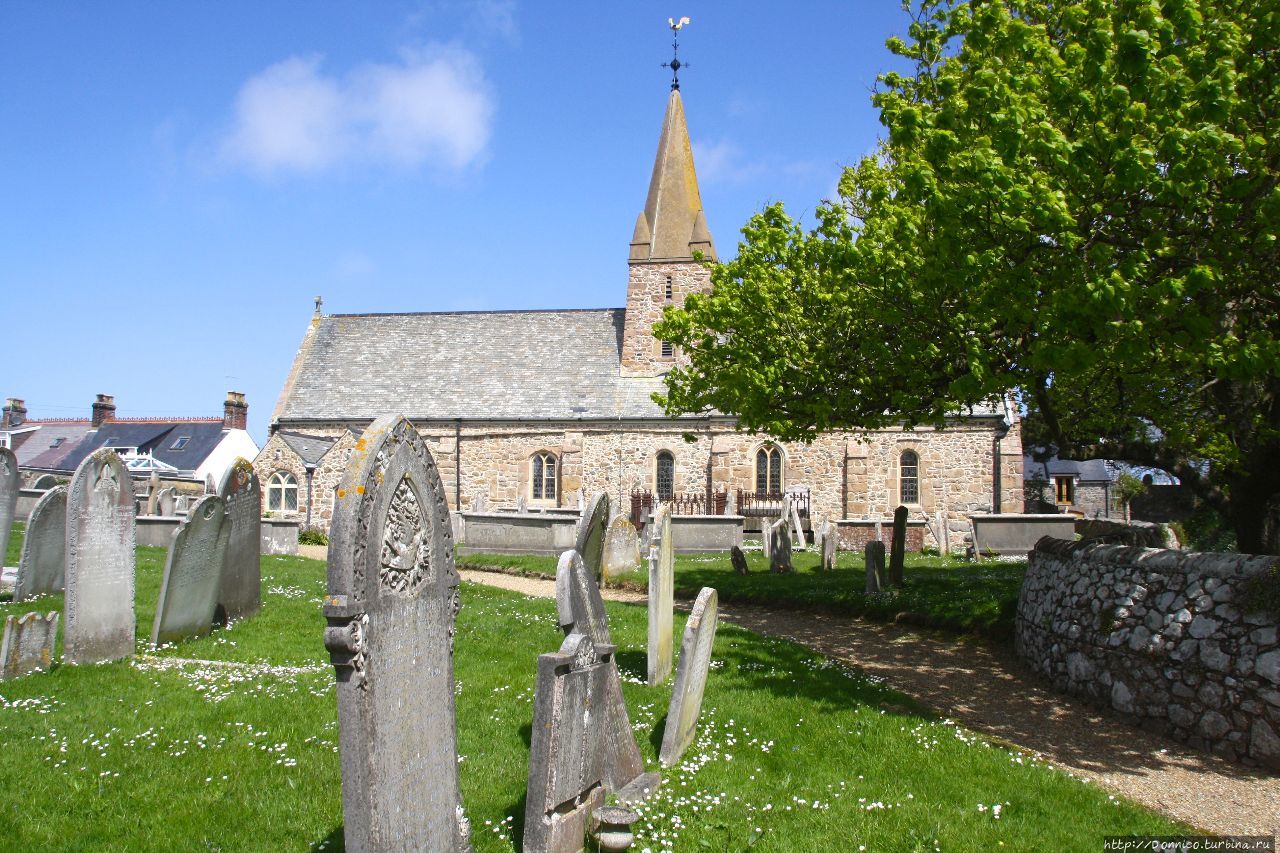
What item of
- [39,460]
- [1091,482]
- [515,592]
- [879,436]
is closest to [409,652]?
[515,592]

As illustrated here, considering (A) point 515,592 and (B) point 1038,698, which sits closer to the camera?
(B) point 1038,698

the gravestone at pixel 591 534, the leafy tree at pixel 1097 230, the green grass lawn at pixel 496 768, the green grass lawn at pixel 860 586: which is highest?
the leafy tree at pixel 1097 230

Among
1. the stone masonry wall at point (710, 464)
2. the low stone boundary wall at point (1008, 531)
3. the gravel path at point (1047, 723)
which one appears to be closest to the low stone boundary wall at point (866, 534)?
the low stone boundary wall at point (1008, 531)

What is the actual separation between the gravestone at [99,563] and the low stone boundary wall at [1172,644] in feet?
30.6

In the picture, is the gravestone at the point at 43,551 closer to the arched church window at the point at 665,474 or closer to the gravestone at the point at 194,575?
the gravestone at the point at 194,575

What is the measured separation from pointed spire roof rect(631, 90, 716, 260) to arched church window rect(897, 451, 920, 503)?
10881mm

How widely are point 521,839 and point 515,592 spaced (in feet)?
Result: 36.6

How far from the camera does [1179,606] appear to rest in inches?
300

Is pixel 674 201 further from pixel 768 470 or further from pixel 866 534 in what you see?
pixel 866 534

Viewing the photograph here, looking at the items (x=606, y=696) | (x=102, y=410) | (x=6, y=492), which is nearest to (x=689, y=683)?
(x=606, y=696)

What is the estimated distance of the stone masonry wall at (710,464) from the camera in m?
31.5

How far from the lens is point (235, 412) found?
151 ft

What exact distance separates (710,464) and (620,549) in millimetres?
14320

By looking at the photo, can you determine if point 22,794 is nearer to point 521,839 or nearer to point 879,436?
point 521,839
